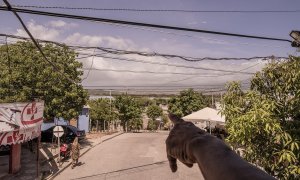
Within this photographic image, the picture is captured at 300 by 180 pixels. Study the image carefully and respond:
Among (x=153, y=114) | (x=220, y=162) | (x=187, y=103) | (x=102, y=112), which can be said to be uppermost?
(x=187, y=103)

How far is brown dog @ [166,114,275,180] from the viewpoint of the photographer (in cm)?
124

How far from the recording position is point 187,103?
43.2 meters

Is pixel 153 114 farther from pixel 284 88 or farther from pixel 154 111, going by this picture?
pixel 284 88

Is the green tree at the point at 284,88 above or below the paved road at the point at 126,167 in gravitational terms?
above

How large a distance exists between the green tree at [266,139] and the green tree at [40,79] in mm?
17281

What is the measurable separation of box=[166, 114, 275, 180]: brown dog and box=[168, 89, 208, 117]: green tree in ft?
133

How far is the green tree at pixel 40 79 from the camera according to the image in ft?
72.9

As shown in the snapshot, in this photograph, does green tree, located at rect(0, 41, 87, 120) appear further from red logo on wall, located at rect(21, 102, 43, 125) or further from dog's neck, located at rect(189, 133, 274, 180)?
dog's neck, located at rect(189, 133, 274, 180)

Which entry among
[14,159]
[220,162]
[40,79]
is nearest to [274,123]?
[220,162]

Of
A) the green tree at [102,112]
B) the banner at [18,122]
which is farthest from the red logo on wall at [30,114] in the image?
the green tree at [102,112]

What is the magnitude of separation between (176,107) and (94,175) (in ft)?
89.8

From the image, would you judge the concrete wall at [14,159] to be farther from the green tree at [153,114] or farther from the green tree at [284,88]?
the green tree at [153,114]

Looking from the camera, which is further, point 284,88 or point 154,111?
point 154,111

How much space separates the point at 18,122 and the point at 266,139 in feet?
34.7
